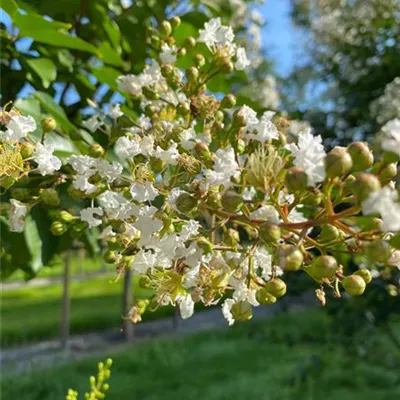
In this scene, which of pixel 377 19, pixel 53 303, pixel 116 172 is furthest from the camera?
pixel 53 303

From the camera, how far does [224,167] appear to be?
60cm

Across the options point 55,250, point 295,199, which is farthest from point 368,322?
point 295,199

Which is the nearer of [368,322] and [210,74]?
[210,74]

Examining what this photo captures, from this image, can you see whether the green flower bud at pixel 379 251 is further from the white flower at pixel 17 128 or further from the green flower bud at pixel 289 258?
the white flower at pixel 17 128

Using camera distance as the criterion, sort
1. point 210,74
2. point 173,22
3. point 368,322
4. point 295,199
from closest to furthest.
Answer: point 295,199
point 210,74
point 173,22
point 368,322

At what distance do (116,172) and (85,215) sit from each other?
86mm

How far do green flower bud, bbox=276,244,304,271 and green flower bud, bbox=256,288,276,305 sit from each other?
87 mm

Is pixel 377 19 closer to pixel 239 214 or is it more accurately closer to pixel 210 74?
pixel 210 74

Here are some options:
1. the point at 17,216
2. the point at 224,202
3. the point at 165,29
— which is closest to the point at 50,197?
the point at 17,216

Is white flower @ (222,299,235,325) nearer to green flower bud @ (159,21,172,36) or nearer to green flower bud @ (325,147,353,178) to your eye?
green flower bud @ (325,147,353,178)

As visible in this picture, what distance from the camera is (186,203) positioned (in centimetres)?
61

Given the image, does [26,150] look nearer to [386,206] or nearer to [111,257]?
[111,257]

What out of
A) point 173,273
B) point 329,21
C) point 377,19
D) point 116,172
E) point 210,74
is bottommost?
point 173,273

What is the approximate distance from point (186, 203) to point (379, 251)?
19cm
